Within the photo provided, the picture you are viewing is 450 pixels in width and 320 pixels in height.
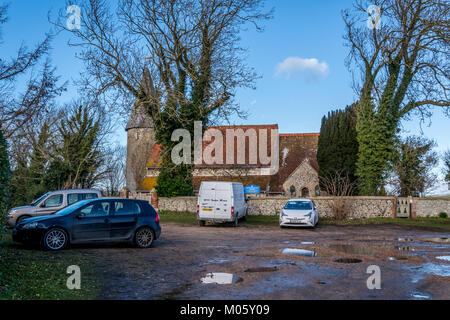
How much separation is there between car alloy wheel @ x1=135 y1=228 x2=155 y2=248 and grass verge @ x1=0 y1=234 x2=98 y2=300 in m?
2.15

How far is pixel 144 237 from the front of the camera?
13234mm

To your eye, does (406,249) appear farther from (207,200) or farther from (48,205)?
(48,205)

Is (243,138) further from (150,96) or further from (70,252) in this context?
(70,252)

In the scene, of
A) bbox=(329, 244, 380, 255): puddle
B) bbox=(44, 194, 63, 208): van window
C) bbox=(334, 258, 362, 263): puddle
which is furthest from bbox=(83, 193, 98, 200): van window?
bbox=(334, 258, 362, 263): puddle

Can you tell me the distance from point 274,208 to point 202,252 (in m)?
17.6

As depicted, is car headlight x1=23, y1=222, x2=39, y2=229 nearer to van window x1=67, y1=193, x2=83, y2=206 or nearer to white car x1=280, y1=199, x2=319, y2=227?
van window x1=67, y1=193, x2=83, y2=206

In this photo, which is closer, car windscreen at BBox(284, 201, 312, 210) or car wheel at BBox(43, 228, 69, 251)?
car wheel at BBox(43, 228, 69, 251)

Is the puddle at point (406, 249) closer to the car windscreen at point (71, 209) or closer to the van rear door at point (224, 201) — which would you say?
the van rear door at point (224, 201)

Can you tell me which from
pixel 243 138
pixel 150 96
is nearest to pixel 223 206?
pixel 150 96

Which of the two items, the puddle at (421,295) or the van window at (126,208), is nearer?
the puddle at (421,295)

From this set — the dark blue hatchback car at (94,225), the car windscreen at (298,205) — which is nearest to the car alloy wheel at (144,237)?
the dark blue hatchback car at (94,225)

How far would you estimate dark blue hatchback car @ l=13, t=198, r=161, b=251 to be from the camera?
11797mm

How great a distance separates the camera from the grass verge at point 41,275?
6.88 m

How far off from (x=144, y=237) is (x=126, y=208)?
1.11 meters
